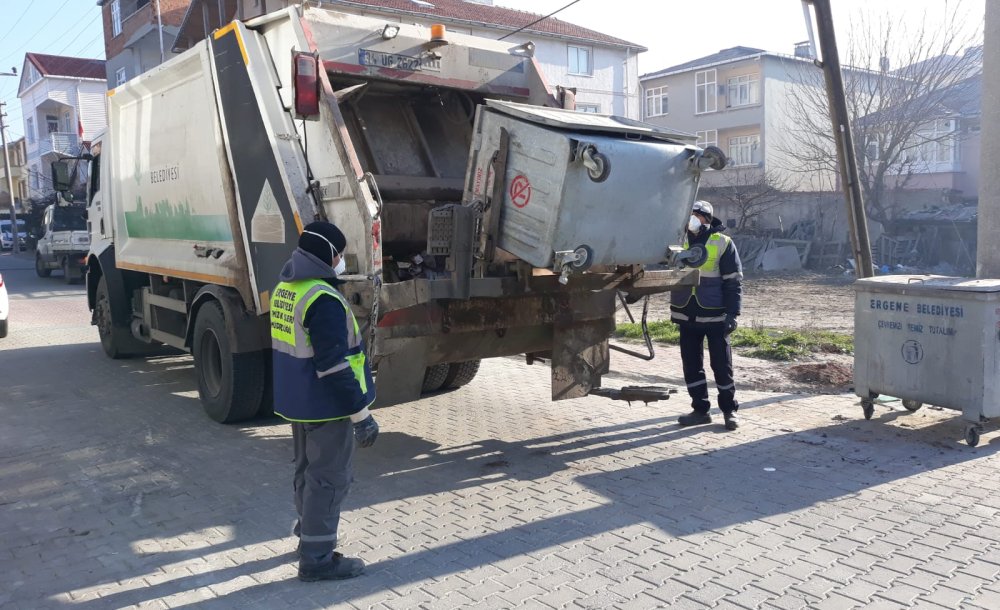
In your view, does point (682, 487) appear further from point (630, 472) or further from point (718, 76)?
point (718, 76)

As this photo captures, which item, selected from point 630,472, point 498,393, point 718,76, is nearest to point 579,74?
point 718,76

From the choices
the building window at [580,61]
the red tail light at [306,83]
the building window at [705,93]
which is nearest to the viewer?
the red tail light at [306,83]

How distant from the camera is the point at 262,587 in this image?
3627 mm

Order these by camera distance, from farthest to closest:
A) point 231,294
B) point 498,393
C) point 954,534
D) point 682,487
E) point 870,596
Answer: point 498,393
point 231,294
point 682,487
point 954,534
point 870,596

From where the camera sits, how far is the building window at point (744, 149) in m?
35.8

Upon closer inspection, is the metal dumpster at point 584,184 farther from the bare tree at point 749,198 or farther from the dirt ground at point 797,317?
the bare tree at point 749,198

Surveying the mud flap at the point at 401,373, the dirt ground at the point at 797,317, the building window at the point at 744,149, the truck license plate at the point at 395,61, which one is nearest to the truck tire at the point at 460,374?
the mud flap at the point at 401,373

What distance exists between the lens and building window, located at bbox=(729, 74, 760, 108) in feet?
116

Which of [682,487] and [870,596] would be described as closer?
[870,596]

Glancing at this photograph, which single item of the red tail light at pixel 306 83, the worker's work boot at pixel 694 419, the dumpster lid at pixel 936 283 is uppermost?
the red tail light at pixel 306 83

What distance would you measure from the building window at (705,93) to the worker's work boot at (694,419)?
3299 cm

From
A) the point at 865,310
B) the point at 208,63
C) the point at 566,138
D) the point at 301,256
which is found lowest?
the point at 865,310

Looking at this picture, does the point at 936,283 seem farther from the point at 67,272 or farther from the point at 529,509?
the point at 67,272

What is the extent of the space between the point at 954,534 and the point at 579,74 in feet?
106
